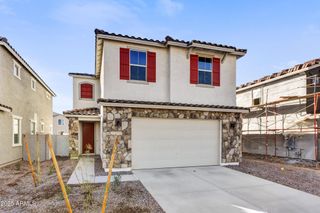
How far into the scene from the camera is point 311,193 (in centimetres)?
546

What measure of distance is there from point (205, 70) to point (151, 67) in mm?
3049

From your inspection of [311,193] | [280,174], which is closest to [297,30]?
[280,174]

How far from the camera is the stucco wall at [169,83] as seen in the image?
8.59 metres

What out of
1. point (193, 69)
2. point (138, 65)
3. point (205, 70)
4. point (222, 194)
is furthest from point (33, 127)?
point (222, 194)

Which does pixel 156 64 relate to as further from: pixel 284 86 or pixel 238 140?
pixel 284 86

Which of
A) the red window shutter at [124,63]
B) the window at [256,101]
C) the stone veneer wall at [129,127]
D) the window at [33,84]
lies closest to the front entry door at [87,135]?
the window at [33,84]

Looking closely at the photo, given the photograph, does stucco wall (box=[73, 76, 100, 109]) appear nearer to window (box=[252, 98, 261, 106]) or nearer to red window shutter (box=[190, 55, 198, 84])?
red window shutter (box=[190, 55, 198, 84])

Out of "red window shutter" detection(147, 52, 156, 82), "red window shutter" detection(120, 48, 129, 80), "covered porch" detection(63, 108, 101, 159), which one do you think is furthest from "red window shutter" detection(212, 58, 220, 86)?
"covered porch" detection(63, 108, 101, 159)

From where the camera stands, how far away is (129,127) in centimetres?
798

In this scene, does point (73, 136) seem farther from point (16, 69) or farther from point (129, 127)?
point (129, 127)

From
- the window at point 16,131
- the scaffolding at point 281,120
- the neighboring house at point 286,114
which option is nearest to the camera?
the scaffolding at point 281,120

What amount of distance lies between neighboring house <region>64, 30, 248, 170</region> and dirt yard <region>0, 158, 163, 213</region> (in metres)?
2.21

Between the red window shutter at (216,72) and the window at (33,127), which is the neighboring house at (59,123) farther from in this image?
the red window shutter at (216,72)

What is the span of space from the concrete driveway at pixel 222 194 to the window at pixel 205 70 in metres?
4.93
